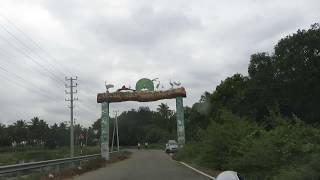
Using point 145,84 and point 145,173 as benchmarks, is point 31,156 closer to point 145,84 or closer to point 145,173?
point 145,84

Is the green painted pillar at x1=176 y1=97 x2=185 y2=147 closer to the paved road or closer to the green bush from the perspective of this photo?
the paved road

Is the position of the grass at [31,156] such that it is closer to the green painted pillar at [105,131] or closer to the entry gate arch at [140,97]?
the green painted pillar at [105,131]

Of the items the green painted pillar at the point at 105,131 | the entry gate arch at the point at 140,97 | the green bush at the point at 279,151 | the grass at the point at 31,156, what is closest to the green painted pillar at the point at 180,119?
the entry gate arch at the point at 140,97

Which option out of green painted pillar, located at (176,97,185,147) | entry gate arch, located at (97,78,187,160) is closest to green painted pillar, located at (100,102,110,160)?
entry gate arch, located at (97,78,187,160)

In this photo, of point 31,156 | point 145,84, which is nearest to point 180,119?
point 145,84

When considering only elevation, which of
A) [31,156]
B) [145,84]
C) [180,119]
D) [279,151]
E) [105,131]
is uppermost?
[145,84]

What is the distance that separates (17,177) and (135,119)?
129 m

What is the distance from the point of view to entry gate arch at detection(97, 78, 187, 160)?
5516cm

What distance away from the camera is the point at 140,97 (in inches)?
2165

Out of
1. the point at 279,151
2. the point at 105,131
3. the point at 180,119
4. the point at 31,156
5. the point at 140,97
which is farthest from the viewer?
the point at 31,156

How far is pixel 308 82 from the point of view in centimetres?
6022

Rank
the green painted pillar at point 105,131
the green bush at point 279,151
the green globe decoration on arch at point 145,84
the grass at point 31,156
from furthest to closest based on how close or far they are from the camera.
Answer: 1. the green painted pillar at point 105,131
2. the green globe decoration on arch at point 145,84
3. the grass at point 31,156
4. the green bush at point 279,151

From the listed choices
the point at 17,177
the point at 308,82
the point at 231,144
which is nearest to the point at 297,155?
the point at 231,144

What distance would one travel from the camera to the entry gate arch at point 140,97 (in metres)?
55.2
